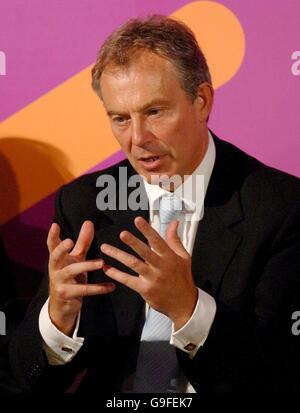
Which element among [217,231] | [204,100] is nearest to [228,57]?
[204,100]

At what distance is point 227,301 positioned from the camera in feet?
5.60

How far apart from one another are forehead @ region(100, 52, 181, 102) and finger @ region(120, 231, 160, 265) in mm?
390

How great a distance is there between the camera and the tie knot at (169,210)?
5.86 feet

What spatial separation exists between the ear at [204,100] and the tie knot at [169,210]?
185 mm

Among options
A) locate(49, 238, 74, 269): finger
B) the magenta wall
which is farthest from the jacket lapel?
locate(49, 238, 74, 269): finger

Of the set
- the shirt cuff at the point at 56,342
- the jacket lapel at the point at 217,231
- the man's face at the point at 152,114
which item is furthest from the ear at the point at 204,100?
the shirt cuff at the point at 56,342

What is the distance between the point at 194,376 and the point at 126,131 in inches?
20.7

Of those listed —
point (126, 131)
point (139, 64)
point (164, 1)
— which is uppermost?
point (164, 1)

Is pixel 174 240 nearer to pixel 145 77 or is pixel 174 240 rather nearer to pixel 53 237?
pixel 53 237

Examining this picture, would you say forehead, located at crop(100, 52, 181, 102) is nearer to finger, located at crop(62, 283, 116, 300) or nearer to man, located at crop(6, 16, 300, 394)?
man, located at crop(6, 16, 300, 394)

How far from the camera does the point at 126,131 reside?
1727mm
